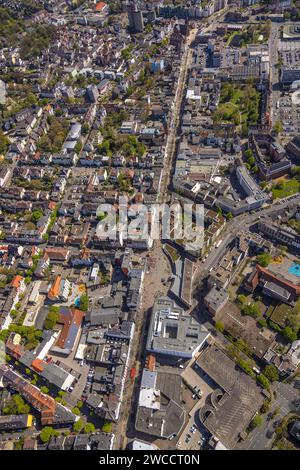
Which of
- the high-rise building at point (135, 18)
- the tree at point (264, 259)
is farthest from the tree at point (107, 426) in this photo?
the high-rise building at point (135, 18)

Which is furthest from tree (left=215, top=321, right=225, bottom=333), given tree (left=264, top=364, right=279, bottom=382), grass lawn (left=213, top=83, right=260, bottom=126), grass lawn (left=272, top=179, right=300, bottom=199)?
grass lawn (left=213, top=83, right=260, bottom=126)

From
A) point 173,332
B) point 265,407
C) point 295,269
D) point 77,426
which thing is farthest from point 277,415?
point 77,426

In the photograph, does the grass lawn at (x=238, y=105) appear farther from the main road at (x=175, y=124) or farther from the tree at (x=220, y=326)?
the tree at (x=220, y=326)

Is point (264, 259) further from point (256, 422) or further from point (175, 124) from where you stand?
point (175, 124)

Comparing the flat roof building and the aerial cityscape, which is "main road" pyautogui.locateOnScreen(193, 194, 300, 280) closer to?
the aerial cityscape

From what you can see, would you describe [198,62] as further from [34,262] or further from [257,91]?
[34,262]
